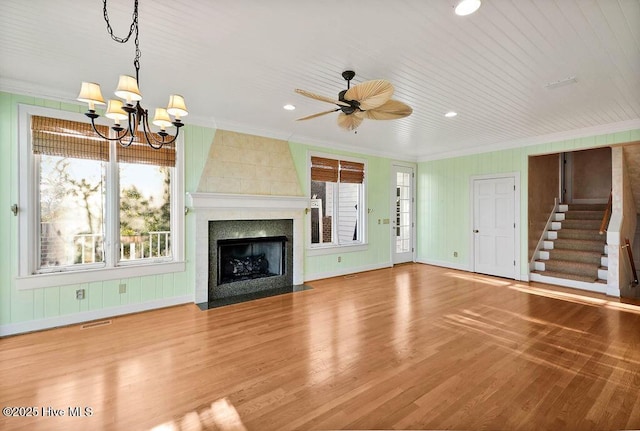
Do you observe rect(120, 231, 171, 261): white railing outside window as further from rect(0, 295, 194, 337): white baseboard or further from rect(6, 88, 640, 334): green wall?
rect(0, 295, 194, 337): white baseboard

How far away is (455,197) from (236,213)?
5023mm

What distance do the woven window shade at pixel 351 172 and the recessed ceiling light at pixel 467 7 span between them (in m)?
4.24

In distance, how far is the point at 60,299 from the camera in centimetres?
355

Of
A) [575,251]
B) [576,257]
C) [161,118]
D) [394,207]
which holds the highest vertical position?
[161,118]

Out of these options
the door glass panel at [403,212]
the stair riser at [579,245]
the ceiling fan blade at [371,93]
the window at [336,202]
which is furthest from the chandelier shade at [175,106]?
the stair riser at [579,245]

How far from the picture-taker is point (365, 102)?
107 inches

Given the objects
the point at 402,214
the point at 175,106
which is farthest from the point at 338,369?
the point at 402,214

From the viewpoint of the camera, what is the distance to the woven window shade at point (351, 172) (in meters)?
6.31

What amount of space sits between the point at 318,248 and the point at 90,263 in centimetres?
362

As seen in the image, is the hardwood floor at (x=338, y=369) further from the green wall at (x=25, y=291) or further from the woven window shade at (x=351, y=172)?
the woven window shade at (x=351, y=172)

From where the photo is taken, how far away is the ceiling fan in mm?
2490

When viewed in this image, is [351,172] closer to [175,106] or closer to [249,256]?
[249,256]

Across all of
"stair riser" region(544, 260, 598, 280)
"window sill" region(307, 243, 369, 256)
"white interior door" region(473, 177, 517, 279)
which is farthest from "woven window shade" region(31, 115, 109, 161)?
"stair riser" region(544, 260, 598, 280)

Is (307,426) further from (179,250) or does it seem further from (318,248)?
(318,248)
